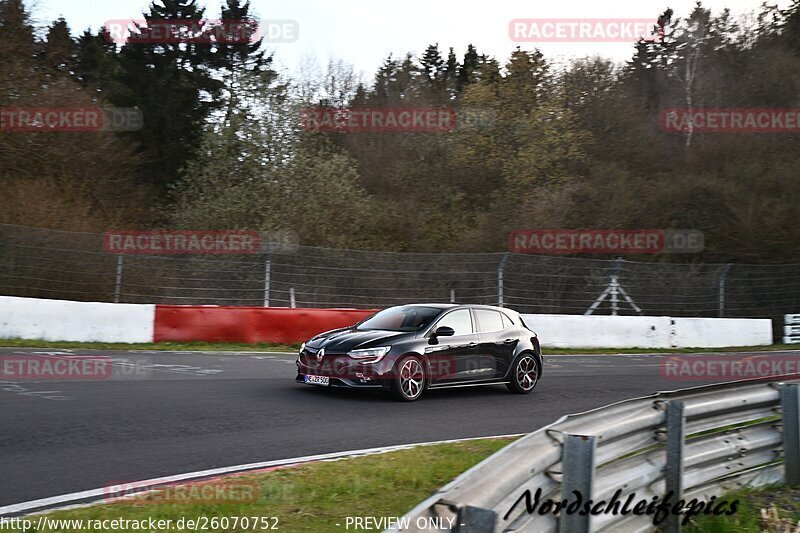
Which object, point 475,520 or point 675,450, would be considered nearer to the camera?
point 475,520

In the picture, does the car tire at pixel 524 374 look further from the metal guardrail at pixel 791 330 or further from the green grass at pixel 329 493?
the metal guardrail at pixel 791 330

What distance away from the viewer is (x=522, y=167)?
120 ft

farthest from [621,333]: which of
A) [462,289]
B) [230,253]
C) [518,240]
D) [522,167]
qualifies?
[522,167]

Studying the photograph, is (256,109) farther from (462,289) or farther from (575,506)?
(575,506)

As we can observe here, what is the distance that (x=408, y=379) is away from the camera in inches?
454

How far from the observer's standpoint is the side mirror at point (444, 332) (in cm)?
1192

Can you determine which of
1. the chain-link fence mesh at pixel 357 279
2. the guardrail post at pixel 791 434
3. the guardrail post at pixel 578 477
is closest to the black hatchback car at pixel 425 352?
the guardrail post at pixel 791 434

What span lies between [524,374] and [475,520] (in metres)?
9.65

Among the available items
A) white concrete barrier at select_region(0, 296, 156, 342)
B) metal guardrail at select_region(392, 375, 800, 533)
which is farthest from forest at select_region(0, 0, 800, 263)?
metal guardrail at select_region(392, 375, 800, 533)

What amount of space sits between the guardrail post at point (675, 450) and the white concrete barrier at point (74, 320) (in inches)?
562

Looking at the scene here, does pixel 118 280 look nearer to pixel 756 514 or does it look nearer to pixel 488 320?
pixel 488 320

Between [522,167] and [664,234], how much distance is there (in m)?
8.15

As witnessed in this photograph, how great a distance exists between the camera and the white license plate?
11.4 m

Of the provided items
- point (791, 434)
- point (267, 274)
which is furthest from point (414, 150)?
point (791, 434)
